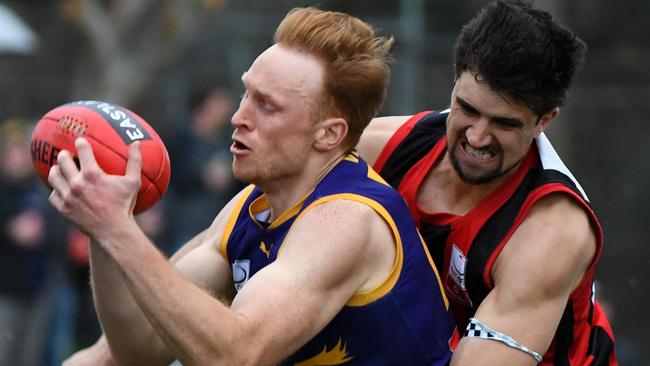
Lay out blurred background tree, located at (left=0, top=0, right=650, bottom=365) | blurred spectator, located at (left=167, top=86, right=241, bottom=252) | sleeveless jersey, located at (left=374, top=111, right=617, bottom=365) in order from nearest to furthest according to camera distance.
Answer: sleeveless jersey, located at (left=374, top=111, right=617, bottom=365) < blurred spectator, located at (left=167, top=86, right=241, bottom=252) < blurred background tree, located at (left=0, top=0, right=650, bottom=365)

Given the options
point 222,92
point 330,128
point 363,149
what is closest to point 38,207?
point 222,92

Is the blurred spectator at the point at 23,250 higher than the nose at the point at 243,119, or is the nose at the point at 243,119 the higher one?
the nose at the point at 243,119

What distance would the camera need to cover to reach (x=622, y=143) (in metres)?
12.5

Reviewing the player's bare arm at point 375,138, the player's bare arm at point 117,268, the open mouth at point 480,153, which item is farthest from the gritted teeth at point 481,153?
the player's bare arm at point 117,268

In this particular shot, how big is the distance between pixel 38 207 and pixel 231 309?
641 cm

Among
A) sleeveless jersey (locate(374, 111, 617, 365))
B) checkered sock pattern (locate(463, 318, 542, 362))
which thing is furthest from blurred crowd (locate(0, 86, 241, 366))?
checkered sock pattern (locate(463, 318, 542, 362))

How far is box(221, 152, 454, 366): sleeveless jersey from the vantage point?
4871 mm

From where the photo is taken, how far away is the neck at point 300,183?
5.05m

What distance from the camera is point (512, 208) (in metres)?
5.37

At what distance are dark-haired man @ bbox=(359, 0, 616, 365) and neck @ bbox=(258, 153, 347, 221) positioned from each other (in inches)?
24.9

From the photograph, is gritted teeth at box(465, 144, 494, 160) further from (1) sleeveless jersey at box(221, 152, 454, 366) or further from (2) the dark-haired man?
(1) sleeveless jersey at box(221, 152, 454, 366)

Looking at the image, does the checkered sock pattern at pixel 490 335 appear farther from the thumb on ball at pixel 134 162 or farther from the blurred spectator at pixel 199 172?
the blurred spectator at pixel 199 172

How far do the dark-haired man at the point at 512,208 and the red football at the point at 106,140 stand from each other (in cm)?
131

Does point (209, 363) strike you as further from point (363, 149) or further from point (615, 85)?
point (615, 85)
